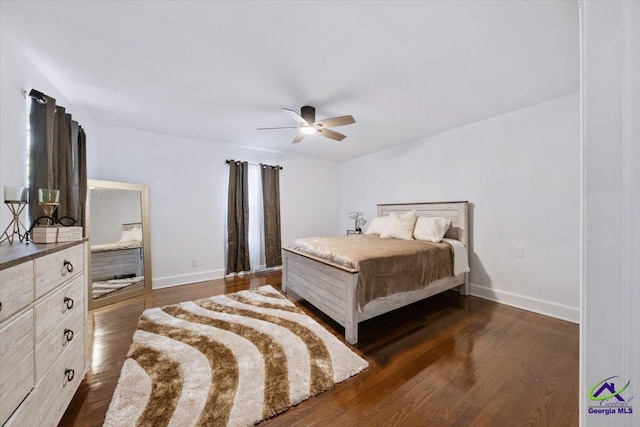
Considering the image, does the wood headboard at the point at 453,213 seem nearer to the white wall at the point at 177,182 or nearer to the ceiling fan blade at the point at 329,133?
the ceiling fan blade at the point at 329,133

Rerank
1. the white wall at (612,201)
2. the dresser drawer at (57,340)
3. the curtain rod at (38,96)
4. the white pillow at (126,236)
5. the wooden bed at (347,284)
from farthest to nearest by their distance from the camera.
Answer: the white pillow at (126,236) < the wooden bed at (347,284) < the curtain rod at (38,96) < the dresser drawer at (57,340) < the white wall at (612,201)

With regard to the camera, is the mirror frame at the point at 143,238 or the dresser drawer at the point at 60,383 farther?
the mirror frame at the point at 143,238

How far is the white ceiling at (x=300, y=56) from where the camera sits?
1503 millimetres

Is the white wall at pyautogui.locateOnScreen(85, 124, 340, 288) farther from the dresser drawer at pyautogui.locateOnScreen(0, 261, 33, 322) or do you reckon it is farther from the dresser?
the dresser drawer at pyautogui.locateOnScreen(0, 261, 33, 322)

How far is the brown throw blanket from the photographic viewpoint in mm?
2195

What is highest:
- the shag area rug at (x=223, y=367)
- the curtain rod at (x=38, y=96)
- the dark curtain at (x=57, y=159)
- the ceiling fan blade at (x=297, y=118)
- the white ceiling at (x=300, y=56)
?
the white ceiling at (x=300, y=56)

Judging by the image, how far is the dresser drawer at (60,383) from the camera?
45.8 inches

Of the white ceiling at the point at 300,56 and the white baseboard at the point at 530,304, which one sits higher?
the white ceiling at the point at 300,56

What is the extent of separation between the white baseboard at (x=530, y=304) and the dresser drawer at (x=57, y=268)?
13.5ft

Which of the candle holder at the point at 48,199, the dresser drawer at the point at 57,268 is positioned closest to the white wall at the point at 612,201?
the dresser drawer at the point at 57,268

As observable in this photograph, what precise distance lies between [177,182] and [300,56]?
116 inches

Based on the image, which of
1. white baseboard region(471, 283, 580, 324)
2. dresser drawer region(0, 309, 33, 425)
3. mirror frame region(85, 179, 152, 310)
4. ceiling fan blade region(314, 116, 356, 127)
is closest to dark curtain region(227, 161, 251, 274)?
mirror frame region(85, 179, 152, 310)

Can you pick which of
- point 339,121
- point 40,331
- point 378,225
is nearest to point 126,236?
point 40,331

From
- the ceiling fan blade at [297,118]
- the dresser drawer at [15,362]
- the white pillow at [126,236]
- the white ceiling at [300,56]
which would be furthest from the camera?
the white pillow at [126,236]
